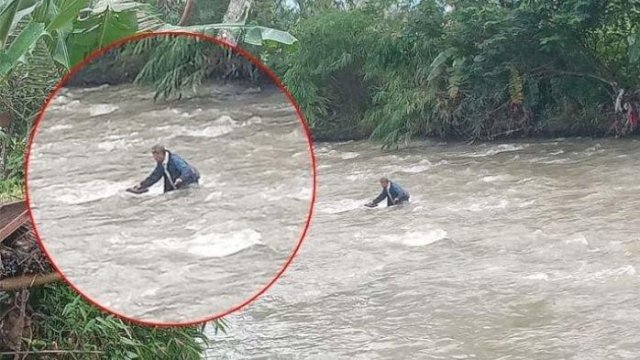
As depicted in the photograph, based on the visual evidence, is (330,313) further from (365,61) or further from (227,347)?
(365,61)

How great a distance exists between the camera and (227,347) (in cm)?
388

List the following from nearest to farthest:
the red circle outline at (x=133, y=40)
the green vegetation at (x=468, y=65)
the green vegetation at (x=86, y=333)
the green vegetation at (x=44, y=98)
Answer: the red circle outline at (x=133, y=40)
the green vegetation at (x=44, y=98)
the green vegetation at (x=86, y=333)
the green vegetation at (x=468, y=65)

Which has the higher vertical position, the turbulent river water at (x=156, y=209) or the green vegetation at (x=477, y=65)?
the turbulent river water at (x=156, y=209)

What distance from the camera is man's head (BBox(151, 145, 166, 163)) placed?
0.83m

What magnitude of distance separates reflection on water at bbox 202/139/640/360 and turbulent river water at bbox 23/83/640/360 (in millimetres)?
12

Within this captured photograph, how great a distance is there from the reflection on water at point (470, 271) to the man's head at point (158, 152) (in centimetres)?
285

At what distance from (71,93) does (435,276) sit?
4.10 metres

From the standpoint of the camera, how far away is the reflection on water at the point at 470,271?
388cm

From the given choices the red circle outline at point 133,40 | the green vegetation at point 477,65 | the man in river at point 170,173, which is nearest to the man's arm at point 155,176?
the man in river at point 170,173

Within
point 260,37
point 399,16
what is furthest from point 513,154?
point 260,37

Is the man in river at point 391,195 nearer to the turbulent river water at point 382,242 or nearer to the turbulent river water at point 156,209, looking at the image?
the turbulent river water at point 382,242

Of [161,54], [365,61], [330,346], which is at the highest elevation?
[161,54]

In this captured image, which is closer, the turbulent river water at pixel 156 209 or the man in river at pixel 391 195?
the turbulent river water at pixel 156 209

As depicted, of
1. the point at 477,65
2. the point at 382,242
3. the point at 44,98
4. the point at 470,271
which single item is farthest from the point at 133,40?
the point at 477,65
